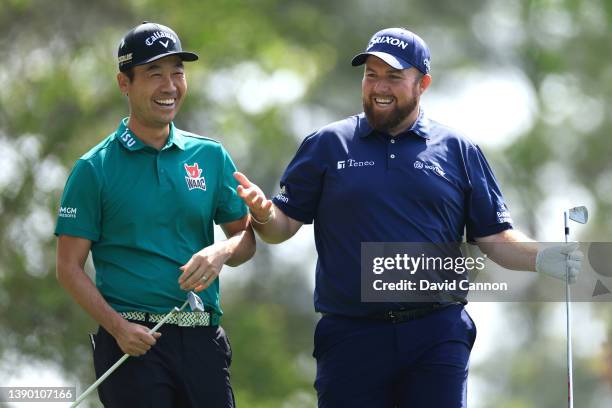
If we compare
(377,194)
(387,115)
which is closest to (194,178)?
(377,194)

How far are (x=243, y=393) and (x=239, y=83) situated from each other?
362 cm

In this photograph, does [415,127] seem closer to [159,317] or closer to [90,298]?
[159,317]

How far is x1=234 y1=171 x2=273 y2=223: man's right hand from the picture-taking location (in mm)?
8227

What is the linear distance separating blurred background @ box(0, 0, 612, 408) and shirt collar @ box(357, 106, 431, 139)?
9206mm

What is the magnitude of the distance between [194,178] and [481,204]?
56.2 inches

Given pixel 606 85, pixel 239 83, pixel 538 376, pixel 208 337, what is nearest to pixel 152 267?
pixel 208 337

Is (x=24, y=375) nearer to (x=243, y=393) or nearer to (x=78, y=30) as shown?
(x=243, y=393)

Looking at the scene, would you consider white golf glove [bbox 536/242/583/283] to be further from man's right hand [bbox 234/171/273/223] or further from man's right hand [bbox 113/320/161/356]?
man's right hand [bbox 113/320/161/356]

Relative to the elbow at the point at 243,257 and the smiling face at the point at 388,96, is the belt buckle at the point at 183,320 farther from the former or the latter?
the smiling face at the point at 388,96

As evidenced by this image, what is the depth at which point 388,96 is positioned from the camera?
28.2 ft

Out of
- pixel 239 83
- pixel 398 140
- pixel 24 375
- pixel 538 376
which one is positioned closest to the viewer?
pixel 398 140

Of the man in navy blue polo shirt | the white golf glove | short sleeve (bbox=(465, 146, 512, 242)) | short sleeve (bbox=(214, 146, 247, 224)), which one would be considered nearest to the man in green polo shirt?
short sleeve (bbox=(214, 146, 247, 224))

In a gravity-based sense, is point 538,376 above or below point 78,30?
below

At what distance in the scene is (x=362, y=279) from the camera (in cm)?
840
